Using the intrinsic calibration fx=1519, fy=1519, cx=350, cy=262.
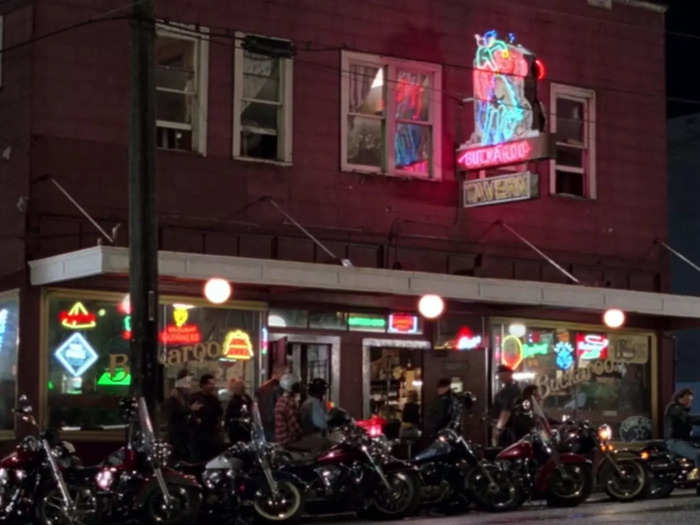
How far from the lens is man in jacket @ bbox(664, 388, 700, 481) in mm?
21859

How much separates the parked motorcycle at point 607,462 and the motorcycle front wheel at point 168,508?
5736 mm

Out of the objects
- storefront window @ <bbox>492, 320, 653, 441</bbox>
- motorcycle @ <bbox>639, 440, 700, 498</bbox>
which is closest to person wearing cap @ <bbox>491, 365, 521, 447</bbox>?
motorcycle @ <bbox>639, 440, 700, 498</bbox>

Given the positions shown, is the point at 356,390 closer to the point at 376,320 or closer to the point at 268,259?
the point at 376,320

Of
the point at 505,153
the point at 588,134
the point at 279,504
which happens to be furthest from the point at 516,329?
the point at 279,504

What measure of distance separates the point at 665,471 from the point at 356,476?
5.52m

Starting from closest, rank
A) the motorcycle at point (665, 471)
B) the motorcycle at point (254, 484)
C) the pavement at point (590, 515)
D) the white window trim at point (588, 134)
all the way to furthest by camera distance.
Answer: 1. the pavement at point (590, 515)
2. the motorcycle at point (254, 484)
3. the motorcycle at point (665, 471)
4. the white window trim at point (588, 134)

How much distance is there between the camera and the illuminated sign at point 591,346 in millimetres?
26453

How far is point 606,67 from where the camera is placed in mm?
27000

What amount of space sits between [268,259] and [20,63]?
4.41 metres

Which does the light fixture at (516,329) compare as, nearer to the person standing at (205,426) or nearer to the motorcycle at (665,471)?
the motorcycle at (665,471)

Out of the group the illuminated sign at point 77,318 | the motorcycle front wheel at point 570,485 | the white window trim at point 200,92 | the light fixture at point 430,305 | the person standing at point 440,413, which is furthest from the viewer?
the light fixture at point 430,305

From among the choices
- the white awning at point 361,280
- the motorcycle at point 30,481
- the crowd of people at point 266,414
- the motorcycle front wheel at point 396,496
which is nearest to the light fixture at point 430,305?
the white awning at point 361,280

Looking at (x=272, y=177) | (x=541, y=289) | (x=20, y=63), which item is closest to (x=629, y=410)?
(x=541, y=289)

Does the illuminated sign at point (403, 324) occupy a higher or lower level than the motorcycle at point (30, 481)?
higher
